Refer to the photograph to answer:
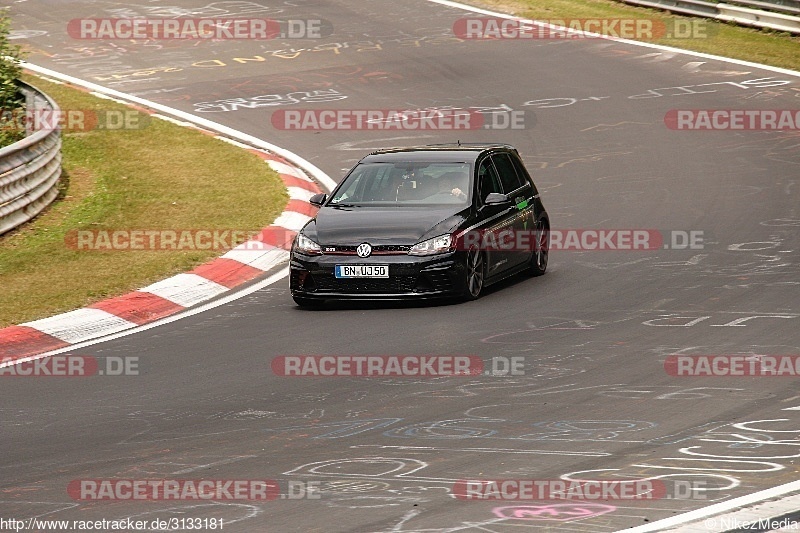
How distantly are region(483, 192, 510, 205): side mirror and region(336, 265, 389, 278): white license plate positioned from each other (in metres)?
1.45

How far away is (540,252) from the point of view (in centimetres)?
1531

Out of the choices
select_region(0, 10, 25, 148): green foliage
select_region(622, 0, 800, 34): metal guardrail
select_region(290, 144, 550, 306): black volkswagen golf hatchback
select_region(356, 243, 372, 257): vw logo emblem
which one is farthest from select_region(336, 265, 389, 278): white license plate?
select_region(622, 0, 800, 34): metal guardrail

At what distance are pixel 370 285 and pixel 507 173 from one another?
274 cm

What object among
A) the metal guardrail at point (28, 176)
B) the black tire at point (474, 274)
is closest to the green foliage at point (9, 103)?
the metal guardrail at point (28, 176)

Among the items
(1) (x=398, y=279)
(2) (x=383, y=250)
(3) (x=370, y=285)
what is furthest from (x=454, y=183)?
(3) (x=370, y=285)

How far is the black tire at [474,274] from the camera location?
1378 cm

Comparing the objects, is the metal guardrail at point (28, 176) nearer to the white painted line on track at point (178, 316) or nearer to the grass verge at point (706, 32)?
the white painted line on track at point (178, 316)

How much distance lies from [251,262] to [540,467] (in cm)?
835

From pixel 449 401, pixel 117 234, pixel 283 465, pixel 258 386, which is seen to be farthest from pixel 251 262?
pixel 283 465

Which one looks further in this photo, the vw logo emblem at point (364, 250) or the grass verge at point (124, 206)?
the grass verge at point (124, 206)

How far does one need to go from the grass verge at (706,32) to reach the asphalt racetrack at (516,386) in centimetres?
462

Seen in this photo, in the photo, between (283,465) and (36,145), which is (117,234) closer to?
(36,145)

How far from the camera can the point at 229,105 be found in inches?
1009

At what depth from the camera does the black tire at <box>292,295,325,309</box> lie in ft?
45.4
